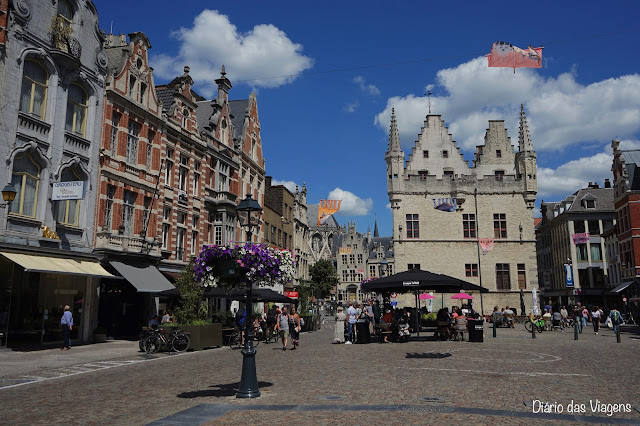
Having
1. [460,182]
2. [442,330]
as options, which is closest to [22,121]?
[442,330]

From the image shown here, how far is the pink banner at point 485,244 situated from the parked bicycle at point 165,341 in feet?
112

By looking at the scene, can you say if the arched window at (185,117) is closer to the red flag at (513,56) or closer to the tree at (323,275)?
the red flag at (513,56)

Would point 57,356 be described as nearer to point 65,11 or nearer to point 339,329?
point 339,329

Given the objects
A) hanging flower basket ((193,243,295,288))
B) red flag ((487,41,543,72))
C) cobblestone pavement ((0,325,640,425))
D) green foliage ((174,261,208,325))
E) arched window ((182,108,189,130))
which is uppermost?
arched window ((182,108,189,130))

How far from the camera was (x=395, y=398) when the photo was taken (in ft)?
28.7

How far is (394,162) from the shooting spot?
48594 millimetres

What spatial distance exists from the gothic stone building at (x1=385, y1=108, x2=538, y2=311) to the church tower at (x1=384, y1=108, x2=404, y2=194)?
0.05 meters

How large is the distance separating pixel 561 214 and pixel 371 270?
211 feet

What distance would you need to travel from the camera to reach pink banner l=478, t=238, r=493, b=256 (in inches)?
1812

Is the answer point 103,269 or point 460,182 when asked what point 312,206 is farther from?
point 103,269

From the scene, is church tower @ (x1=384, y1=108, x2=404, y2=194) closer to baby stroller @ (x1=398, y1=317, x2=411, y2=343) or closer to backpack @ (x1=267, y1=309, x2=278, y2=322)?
backpack @ (x1=267, y1=309, x2=278, y2=322)

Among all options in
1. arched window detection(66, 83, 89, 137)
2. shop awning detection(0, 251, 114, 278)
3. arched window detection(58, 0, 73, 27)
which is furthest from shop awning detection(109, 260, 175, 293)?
arched window detection(58, 0, 73, 27)

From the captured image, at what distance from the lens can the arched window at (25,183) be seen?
752 inches

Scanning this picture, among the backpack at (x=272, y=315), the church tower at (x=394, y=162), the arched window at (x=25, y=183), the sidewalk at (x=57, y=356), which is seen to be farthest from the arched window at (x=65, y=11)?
the church tower at (x=394, y=162)
